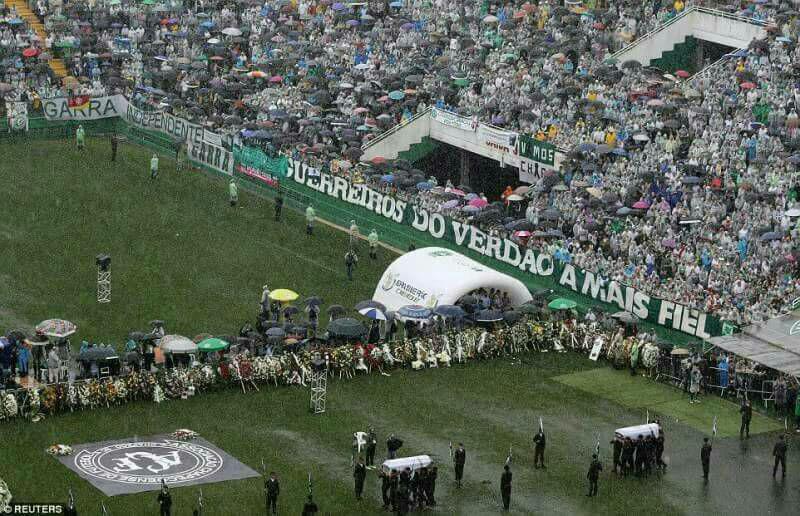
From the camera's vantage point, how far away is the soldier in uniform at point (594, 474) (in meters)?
45.4

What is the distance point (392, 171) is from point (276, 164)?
16.9 feet

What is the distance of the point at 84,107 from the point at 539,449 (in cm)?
4346

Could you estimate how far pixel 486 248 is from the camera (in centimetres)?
6606

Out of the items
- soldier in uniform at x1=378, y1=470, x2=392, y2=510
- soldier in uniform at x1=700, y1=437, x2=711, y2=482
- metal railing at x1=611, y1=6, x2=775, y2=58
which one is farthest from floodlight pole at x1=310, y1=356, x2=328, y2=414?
metal railing at x1=611, y1=6, x2=775, y2=58

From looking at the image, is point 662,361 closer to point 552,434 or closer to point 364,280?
point 552,434

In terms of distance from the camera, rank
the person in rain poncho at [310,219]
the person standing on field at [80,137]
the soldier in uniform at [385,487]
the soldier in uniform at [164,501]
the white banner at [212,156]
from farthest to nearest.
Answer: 1. the person standing on field at [80,137]
2. the white banner at [212,156]
3. the person in rain poncho at [310,219]
4. the soldier in uniform at [385,487]
5. the soldier in uniform at [164,501]

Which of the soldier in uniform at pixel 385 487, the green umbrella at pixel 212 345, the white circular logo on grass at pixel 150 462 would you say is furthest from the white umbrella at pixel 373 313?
the soldier in uniform at pixel 385 487

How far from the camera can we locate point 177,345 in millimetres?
52312

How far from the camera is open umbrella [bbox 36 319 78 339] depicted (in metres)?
52.7

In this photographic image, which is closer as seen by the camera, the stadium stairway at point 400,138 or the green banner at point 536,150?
the green banner at point 536,150

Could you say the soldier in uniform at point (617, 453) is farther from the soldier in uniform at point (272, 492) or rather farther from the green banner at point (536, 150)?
the green banner at point (536, 150)

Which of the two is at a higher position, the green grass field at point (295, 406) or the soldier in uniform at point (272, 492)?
the soldier in uniform at point (272, 492)

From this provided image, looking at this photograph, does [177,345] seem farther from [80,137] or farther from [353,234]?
[80,137]

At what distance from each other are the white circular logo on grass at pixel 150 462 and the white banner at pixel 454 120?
33.5m
